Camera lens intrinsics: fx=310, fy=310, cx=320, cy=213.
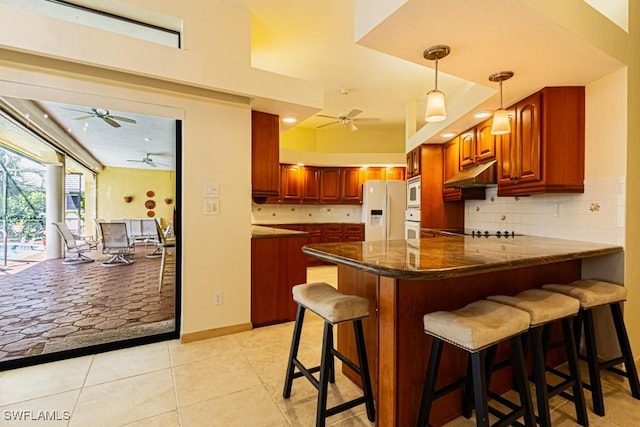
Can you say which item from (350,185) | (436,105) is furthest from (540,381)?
(350,185)

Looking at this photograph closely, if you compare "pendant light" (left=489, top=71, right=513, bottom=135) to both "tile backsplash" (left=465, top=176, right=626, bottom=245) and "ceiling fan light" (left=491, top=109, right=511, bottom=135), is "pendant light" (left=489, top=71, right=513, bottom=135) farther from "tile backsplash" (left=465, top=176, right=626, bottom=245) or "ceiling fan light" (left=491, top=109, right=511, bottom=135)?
"tile backsplash" (left=465, top=176, right=626, bottom=245)

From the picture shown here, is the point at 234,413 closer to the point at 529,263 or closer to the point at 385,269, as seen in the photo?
the point at 385,269

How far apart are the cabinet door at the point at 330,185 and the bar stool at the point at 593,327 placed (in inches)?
197

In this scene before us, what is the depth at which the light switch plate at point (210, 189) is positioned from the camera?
2770 millimetres

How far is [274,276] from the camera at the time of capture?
10.3 feet

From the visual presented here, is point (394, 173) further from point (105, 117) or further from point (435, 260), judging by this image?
point (435, 260)

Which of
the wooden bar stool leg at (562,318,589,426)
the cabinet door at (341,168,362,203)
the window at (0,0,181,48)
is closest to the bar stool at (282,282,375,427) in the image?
the wooden bar stool leg at (562,318,589,426)

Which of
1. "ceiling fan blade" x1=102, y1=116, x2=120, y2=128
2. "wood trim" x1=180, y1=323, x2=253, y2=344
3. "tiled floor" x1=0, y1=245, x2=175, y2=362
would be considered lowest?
"wood trim" x1=180, y1=323, x2=253, y2=344

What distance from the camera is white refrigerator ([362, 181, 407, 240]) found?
6.24 m

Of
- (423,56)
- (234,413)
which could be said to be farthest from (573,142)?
(234,413)

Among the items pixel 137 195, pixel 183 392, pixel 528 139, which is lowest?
pixel 183 392

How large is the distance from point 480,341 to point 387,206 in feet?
16.7

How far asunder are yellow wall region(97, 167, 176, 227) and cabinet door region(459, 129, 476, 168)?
3252 millimetres

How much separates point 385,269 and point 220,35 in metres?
2.68
